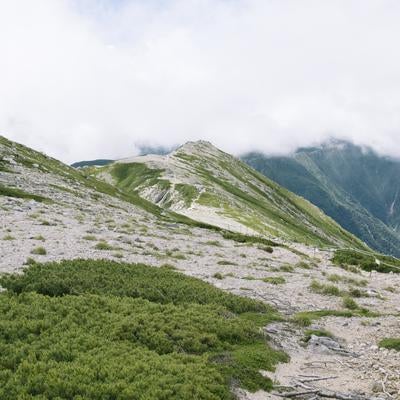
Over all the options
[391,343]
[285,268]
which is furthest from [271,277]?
[391,343]

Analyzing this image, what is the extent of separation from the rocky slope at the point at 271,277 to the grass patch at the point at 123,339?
1.47 m

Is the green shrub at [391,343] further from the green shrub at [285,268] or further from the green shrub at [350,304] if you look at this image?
the green shrub at [285,268]

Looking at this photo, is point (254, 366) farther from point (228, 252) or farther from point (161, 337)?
point (228, 252)

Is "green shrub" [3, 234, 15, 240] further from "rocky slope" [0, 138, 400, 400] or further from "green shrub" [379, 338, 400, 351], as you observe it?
"green shrub" [379, 338, 400, 351]

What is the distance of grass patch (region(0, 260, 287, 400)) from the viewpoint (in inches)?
554

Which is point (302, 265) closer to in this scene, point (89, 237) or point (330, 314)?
point (330, 314)

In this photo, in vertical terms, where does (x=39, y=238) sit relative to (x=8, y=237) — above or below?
above

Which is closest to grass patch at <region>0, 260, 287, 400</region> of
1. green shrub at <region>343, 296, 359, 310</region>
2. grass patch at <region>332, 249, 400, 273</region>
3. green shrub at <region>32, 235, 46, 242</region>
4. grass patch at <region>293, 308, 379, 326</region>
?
grass patch at <region>293, 308, 379, 326</region>

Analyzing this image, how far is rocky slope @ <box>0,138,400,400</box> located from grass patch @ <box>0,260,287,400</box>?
1474 mm

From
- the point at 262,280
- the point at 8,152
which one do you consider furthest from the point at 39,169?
the point at 262,280

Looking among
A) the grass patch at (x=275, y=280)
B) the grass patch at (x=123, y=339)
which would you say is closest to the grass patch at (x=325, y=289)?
the grass patch at (x=275, y=280)

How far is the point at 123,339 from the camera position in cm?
1811

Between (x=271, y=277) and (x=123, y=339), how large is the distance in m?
20.5

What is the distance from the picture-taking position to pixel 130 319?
19484mm
